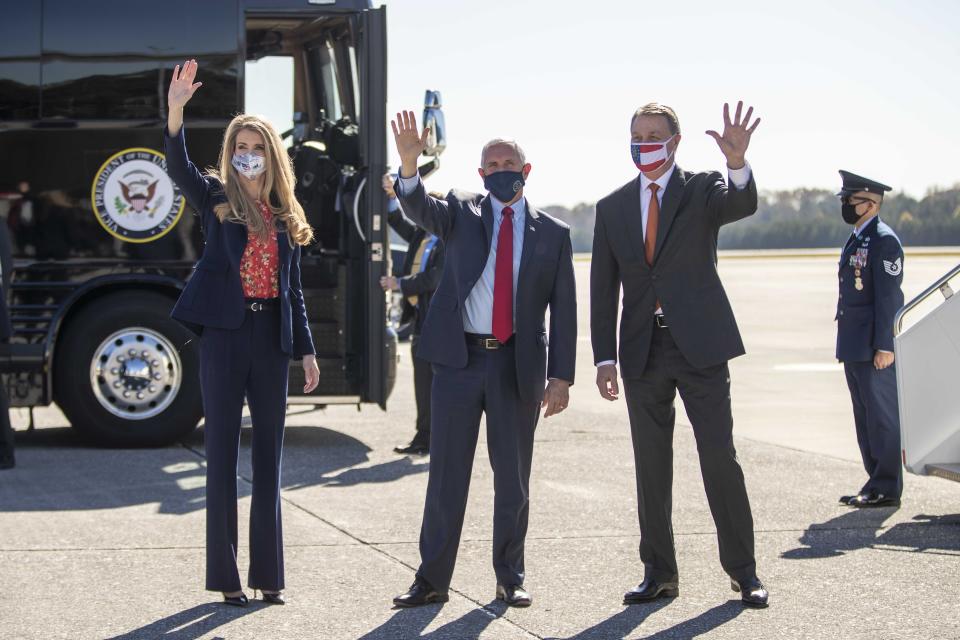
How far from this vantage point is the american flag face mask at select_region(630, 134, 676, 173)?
18.8 ft

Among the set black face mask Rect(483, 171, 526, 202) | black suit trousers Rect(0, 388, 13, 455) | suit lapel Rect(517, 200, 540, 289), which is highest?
black face mask Rect(483, 171, 526, 202)

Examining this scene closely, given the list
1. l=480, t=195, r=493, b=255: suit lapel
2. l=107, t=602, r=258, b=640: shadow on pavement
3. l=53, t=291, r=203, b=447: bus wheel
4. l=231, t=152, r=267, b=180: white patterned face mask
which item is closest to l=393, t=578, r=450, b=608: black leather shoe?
l=107, t=602, r=258, b=640: shadow on pavement

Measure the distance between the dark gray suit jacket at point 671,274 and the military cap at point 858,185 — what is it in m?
2.58

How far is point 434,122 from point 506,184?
13.9ft

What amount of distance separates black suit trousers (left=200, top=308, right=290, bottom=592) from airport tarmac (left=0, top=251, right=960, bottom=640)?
0.63ft

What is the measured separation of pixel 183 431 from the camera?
9.94m

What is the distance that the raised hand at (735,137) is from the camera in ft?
17.7

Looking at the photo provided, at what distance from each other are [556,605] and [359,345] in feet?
14.8

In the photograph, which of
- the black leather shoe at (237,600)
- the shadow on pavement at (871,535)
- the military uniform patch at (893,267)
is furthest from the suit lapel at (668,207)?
the military uniform patch at (893,267)

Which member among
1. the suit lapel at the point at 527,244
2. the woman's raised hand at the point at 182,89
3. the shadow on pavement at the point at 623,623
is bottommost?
the shadow on pavement at the point at 623,623

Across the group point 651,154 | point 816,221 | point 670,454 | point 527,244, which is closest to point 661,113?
point 651,154

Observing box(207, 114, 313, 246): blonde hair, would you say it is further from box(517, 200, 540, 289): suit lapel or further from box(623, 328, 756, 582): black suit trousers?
box(623, 328, 756, 582): black suit trousers

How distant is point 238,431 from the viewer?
5.76 meters

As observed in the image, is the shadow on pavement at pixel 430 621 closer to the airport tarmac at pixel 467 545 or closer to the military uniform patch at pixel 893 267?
the airport tarmac at pixel 467 545
